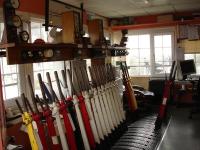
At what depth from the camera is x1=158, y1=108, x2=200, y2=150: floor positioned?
15.5 feet

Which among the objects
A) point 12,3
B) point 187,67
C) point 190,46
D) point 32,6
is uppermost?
point 32,6

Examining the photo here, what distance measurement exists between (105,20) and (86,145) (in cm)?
540

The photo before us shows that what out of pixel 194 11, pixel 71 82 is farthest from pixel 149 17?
pixel 71 82

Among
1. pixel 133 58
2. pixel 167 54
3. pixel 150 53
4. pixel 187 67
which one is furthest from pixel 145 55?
pixel 187 67

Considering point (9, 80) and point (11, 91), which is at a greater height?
point (9, 80)

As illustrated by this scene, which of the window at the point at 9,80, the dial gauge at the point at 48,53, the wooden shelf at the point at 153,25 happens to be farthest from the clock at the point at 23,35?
the wooden shelf at the point at 153,25

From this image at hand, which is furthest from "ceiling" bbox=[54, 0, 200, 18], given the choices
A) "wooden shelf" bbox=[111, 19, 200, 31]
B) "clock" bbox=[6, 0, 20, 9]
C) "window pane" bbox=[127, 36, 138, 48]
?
"clock" bbox=[6, 0, 20, 9]

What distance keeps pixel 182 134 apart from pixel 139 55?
4.02 meters

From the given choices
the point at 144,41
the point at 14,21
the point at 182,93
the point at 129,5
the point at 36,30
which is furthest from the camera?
the point at 144,41

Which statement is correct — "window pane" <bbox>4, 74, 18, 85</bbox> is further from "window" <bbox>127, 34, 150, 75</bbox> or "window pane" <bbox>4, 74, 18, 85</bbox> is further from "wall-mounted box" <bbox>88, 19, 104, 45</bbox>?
"window" <bbox>127, 34, 150, 75</bbox>

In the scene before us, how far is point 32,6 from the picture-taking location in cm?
498

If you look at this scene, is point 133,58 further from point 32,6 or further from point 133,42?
point 32,6

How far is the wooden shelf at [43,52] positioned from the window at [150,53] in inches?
162

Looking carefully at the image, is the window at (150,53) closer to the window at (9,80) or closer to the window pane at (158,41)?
the window pane at (158,41)
